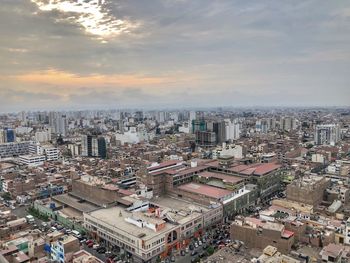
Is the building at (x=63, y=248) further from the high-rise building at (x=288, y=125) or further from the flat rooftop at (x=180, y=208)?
the high-rise building at (x=288, y=125)

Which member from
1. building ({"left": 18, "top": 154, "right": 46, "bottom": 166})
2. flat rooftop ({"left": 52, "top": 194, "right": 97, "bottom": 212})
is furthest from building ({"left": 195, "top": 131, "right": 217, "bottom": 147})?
flat rooftop ({"left": 52, "top": 194, "right": 97, "bottom": 212})

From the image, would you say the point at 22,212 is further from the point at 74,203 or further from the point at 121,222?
the point at 121,222

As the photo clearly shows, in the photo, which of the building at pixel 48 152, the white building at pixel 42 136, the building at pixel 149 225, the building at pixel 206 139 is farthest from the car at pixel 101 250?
the white building at pixel 42 136

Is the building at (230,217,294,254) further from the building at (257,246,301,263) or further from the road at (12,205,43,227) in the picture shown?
the road at (12,205,43,227)

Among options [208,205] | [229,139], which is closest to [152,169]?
[208,205]

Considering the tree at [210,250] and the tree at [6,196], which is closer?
the tree at [210,250]

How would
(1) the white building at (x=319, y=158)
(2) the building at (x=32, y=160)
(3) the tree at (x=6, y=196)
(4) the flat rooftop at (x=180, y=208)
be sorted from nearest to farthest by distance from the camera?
1. (4) the flat rooftop at (x=180, y=208)
2. (3) the tree at (x=6, y=196)
3. (1) the white building at (x=319, y=158)
4. (2) the building at (x=32, y=160)

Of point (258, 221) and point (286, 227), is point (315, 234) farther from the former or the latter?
point (258, 221)
